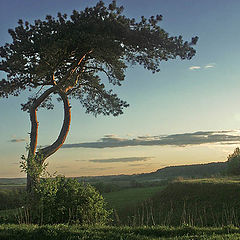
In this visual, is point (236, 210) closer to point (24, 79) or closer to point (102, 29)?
point (102, 29)

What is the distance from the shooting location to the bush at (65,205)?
1378 centimetres

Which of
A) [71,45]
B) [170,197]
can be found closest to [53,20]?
[71,45]

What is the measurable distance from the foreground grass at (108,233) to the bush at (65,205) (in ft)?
8.44

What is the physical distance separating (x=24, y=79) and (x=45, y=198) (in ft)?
32.6

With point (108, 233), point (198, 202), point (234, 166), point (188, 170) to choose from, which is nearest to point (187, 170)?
point (188, 170)

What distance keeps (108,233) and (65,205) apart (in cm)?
418

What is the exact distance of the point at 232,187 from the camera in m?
20.4

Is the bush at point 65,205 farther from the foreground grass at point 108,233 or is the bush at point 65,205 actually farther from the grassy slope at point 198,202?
the grassy slope at point 198,202

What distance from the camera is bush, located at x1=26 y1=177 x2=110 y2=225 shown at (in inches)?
543

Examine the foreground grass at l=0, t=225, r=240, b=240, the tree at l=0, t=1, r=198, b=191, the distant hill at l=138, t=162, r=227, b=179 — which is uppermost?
the tree at l=0, t=1, r=198, b=191

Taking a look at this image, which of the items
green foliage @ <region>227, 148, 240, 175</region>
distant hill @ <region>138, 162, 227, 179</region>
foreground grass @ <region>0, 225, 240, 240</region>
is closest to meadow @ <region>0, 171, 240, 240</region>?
foreground grass @ <region>0, 225, 240, 240</region>

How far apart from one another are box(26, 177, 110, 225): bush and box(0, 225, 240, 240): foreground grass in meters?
2.57

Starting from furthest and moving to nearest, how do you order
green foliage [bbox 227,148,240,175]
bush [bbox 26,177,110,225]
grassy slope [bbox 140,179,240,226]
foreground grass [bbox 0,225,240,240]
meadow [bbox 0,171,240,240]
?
green foliage [bbox 227,148,240,175], grassy slope [bbox 140,179,240,226], bush [bbox 26,177,110,225], meadow [bbox 0,171,240,240], foreground grass [bbox 0,225,240,240]

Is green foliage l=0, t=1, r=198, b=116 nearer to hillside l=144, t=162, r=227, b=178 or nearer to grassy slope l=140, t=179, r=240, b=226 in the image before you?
grassy slope l=140, t=179, r=240, b=226
